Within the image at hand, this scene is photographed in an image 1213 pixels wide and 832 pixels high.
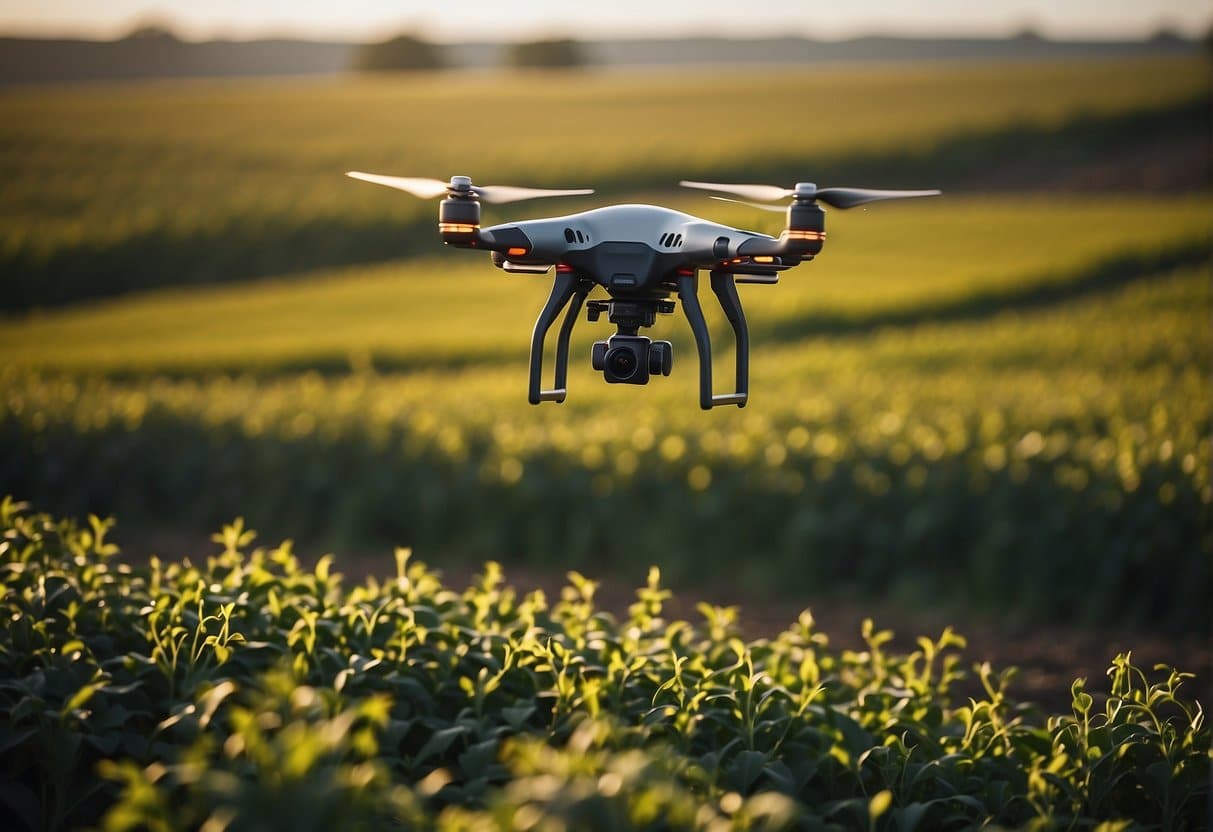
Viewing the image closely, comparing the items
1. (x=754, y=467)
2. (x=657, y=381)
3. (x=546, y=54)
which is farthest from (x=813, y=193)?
(x=546, y=54)

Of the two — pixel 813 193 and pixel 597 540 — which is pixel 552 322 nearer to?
pixel 813 193

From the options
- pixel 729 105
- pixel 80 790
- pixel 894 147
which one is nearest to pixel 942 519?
pixel 80 790

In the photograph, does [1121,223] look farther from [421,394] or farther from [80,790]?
[80,790]

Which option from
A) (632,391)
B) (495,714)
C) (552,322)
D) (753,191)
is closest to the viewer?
(552,322)

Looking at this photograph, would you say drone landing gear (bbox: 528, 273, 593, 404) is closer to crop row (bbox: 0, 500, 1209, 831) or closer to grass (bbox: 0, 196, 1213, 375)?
crop row (bbox: 0, 500, 1209, 831)

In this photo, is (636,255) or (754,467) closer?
(636,255)

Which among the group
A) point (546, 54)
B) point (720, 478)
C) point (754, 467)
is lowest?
point (720, 478)
